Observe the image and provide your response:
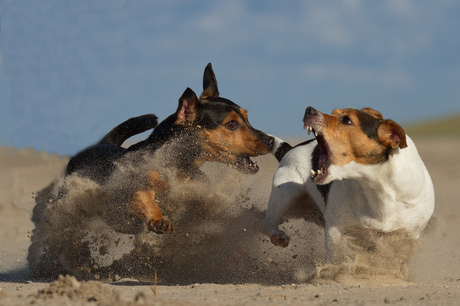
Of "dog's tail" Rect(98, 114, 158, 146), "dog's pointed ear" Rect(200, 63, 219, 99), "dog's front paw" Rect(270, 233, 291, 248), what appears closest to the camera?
"dog's front paw" Rect(270, 233, 291, 248)

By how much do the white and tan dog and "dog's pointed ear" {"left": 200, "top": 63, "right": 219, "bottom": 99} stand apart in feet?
4.29

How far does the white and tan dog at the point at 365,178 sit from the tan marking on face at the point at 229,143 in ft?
2.05

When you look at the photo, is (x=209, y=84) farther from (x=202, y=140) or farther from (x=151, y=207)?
(x=151, y=207)

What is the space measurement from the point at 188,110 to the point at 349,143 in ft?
5.22

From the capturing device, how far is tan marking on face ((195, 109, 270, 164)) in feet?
19.7

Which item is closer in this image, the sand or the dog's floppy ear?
the dog's floppy ear

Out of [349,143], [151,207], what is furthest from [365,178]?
[151,207]

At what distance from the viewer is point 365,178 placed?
217 inches

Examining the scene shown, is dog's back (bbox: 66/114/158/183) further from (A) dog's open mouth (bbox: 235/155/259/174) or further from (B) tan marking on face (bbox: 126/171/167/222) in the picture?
(A) dog's open mouth (bbox: 235/155/259/174)

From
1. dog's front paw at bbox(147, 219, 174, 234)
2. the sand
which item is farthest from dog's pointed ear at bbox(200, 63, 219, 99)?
dog's front paw at bbox(147, 219, 174, 234)

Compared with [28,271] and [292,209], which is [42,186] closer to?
[28,271]

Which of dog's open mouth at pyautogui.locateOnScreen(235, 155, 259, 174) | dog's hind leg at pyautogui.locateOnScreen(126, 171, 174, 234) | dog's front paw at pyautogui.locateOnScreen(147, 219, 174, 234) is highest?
dog's open mouth at pyautogui.locateOnScreen(235, 155, 259, 174)

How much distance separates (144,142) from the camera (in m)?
6.36

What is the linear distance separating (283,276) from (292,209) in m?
0.79
